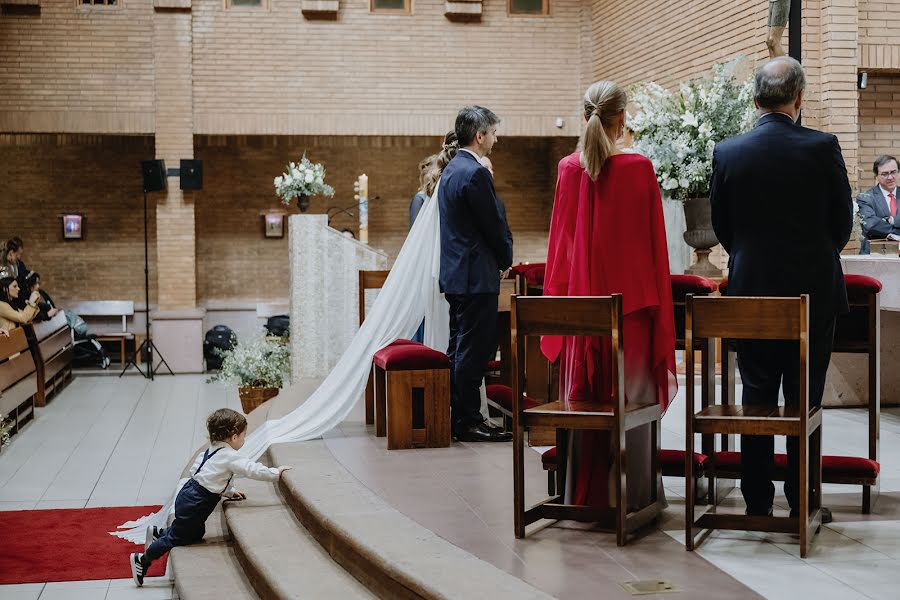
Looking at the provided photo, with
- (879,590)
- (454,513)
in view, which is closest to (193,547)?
(454,513)

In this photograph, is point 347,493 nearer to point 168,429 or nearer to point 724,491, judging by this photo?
point 724,491

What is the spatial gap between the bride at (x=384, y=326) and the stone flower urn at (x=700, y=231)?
2.73 meters

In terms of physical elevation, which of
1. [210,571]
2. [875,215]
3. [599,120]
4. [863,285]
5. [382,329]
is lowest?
[210,571]

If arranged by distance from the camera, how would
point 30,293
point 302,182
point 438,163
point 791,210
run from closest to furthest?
1. point 791,210
2. point 438,163
3. point 302,182
4. point 30,293

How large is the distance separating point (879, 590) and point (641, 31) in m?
10.4

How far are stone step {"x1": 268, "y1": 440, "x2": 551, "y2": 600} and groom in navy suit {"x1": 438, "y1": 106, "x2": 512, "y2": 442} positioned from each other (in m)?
0.94

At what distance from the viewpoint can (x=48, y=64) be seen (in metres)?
13.7

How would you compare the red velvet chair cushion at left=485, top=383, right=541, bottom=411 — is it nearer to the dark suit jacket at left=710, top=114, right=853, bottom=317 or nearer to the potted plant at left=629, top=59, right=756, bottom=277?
the dark suit jacket at left=710, top=114, right=853, bottom=317

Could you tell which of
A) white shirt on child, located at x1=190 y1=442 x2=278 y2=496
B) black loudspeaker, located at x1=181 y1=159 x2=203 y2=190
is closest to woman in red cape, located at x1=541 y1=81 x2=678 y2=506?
white shirt on child, located at x1=190 y1=442 x2=278 y2=496

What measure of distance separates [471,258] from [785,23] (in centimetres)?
281

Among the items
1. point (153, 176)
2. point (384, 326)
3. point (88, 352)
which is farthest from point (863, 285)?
point (88, 352)

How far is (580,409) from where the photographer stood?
3.72 metres

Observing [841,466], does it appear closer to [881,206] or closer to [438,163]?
[438,163]

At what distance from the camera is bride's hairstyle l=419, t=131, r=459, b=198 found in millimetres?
5723
